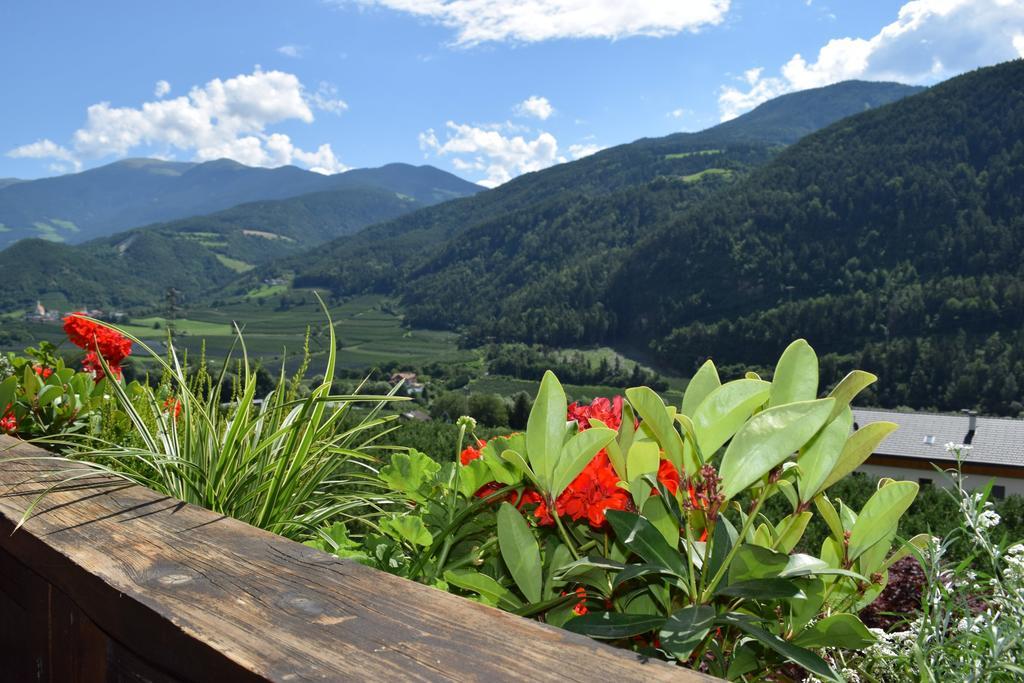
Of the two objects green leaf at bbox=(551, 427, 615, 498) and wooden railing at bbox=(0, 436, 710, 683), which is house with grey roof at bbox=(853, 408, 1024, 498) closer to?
green leaf at bbox=(551, 427, 615, 498)

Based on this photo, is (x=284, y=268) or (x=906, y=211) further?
(x=284, y=268)

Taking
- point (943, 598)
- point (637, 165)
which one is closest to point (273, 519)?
point (943, 598)

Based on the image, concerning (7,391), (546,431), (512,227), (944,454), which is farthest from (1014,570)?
(512,227)

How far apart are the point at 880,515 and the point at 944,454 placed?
90.7 ft

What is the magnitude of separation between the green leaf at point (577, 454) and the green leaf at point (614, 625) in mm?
148

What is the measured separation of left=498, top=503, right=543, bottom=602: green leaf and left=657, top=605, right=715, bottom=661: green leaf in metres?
0.22

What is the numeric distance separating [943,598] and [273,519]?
3.61 ft

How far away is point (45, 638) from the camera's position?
96 cm

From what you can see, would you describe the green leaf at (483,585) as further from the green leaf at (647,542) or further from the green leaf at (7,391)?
the green leaf at (7,391)

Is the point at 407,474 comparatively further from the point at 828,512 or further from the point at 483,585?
the point at 828,512

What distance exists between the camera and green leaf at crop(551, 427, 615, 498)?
0.78m

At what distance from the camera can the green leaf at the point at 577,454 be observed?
2.56ft

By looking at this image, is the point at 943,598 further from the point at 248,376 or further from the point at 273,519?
the point at 248,376

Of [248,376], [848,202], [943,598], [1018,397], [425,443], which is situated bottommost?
[1018,397]
